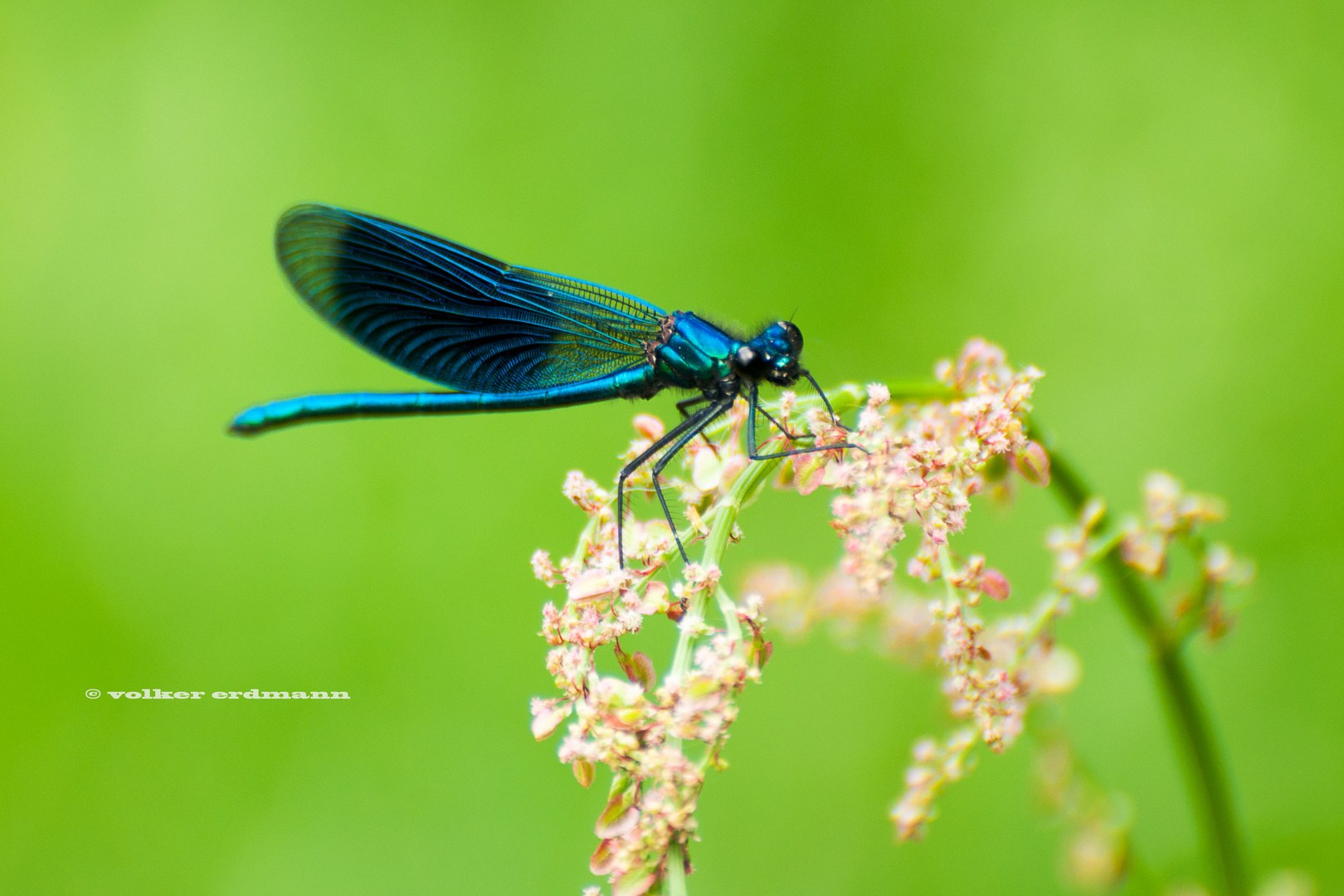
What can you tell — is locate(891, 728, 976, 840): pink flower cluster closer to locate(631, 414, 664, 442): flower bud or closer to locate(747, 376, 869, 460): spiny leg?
locate(747, 376, 869, 460): spiny leg

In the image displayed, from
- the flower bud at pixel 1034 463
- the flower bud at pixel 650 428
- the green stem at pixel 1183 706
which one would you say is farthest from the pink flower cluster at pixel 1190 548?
the flower bud at pixel 650 428

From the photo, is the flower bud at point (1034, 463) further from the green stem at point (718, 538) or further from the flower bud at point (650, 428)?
the flower bud at point (650, 428)

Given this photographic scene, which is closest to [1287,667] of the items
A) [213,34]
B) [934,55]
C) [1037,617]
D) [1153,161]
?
[1037,617]

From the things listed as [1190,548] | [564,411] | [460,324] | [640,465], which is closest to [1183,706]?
[1190,548]

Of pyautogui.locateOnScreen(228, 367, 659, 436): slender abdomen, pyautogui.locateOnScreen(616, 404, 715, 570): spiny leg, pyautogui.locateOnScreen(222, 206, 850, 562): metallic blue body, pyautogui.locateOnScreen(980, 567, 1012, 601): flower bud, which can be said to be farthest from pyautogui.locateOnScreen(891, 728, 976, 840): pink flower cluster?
pyautogui.locateOnScreen(228, 367, 659, 436): slender abdomen

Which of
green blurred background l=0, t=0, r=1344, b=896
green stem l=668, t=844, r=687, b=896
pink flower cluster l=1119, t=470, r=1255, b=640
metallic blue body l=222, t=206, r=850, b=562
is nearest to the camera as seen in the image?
green stem l=668, t=844, r=687, b=896

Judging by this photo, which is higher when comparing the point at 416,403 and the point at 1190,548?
the point at 416,403

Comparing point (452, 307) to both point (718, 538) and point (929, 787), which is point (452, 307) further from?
point (929, 787)
